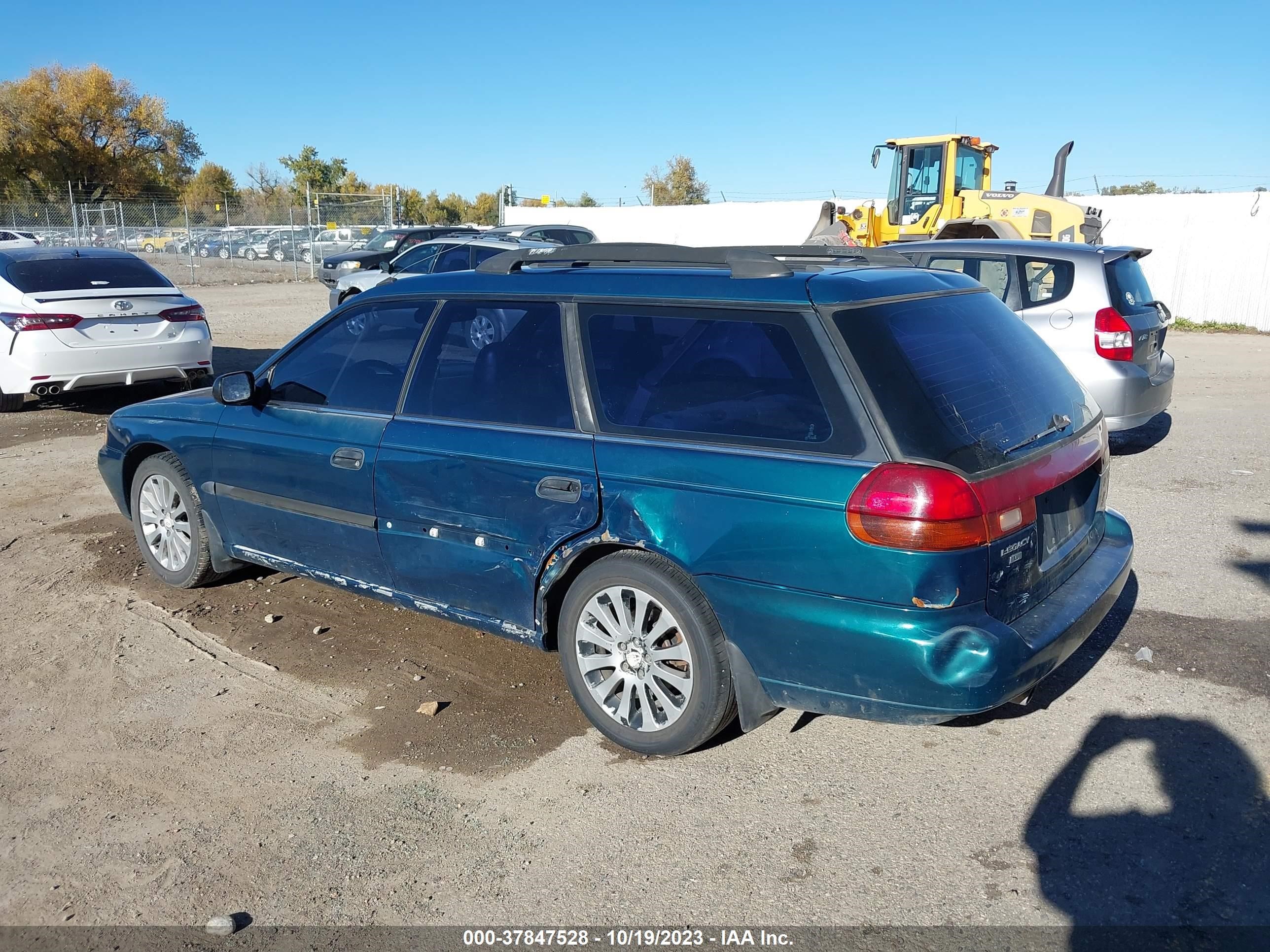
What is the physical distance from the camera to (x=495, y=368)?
14.0 ft

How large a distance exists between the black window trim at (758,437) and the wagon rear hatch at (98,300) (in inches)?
304

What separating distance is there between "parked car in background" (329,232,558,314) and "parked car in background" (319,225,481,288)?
1.65 m

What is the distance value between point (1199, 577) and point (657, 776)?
3.64 meters

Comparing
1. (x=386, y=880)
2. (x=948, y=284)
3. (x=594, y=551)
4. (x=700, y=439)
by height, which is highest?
(x=948, y=284)

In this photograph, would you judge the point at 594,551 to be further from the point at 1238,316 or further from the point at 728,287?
the point at 1238,316

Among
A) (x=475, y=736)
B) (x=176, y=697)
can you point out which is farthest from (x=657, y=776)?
(x=176, y=697)

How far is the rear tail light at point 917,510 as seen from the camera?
3111mm

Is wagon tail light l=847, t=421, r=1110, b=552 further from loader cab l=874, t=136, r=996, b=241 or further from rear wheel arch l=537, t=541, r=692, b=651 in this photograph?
loader cab l=874, t=136, r=996, b=241

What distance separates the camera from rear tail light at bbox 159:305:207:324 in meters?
10.3

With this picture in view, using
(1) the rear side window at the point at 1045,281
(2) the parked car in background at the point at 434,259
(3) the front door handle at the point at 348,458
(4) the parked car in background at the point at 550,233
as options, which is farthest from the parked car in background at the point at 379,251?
(3) the front door handle at the point at 348,458

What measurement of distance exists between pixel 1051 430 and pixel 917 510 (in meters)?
0.95

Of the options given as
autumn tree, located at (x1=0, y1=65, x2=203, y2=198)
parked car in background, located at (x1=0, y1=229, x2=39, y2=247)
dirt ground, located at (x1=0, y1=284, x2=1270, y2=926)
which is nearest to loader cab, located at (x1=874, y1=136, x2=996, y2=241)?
dirt ground, located at (x1=0, y1=284, x2=1270, y2=926)

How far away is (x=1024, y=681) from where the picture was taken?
3.32 metres

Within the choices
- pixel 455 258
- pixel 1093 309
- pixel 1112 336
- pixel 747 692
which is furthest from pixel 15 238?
pixel 747 692
